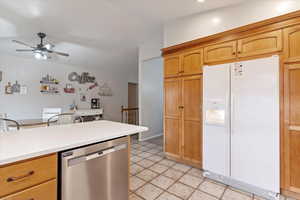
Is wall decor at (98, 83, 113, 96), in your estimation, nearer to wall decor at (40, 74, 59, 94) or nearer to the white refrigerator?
wall decor at (40, 74, 59, 94)

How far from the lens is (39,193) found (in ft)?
3.12

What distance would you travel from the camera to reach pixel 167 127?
118 inches

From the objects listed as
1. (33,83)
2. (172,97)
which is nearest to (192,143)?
(172,97)

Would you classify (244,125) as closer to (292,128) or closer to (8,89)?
(292,128)

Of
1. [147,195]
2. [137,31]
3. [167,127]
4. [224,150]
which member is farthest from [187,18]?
[147,195]

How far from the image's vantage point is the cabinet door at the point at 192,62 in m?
→ 2.52

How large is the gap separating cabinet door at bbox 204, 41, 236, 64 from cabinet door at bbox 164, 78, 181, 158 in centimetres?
67

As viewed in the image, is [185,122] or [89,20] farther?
[89,20]

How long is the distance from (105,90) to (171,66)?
4598 mm

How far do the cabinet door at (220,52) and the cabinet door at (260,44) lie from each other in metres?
0.10

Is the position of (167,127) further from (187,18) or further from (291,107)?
(187,18)

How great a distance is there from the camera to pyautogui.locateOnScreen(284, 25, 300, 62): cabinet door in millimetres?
1721

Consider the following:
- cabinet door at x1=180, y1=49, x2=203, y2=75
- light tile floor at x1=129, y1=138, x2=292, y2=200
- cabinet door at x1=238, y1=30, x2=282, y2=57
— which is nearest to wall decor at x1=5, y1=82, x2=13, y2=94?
light tile floor at x1=129, y1=138, x2=292, y2=200

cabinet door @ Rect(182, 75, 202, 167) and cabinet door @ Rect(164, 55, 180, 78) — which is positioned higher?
cabinet door @ Rect(164, 55, 180, 78)
